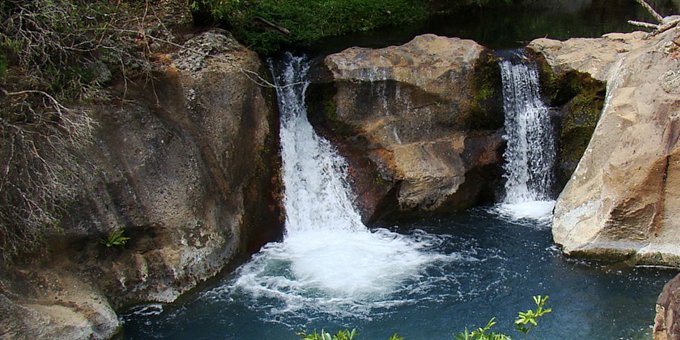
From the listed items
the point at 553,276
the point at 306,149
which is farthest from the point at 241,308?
the point at 553,276

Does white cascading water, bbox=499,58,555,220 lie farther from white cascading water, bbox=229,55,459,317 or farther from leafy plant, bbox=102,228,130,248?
leafy plant, bbox=102,228,130,248

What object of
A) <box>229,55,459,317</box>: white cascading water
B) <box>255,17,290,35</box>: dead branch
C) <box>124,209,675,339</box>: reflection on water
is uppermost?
<box>255,17,290,35</box>: dead branch

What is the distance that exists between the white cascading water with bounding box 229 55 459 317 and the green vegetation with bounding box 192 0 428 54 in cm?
79

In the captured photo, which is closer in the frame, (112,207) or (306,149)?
(112,207)

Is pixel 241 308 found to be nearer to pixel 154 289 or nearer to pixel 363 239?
pixel 154 289

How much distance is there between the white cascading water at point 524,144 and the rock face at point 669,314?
614 centimetres

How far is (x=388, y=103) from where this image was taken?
12055 mm

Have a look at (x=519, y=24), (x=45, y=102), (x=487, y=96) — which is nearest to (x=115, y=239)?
(x=45, y=102)

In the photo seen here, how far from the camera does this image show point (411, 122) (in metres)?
12.1

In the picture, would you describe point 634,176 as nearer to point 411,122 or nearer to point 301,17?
point 411,122

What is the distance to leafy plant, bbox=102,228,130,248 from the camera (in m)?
9.43

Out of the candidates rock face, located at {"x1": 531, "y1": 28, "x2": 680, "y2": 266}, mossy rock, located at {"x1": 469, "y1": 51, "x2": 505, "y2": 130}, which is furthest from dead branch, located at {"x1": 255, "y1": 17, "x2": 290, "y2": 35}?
rock face, located at {"x1": 531, "y1": 28, "x2": 680, "y2": 266}

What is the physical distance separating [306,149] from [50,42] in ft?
14.5

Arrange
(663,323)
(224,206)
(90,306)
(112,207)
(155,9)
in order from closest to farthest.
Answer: (663,323) → (90,306) → (112,207) → (224,206) → (155,9)
